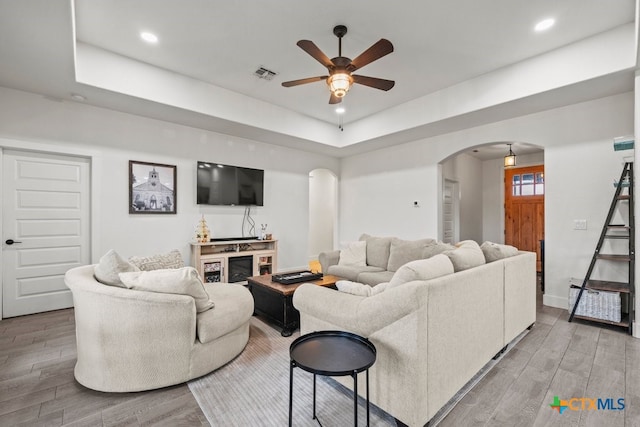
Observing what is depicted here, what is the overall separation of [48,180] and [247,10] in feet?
10.7

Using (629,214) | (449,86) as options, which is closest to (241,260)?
(449,86)

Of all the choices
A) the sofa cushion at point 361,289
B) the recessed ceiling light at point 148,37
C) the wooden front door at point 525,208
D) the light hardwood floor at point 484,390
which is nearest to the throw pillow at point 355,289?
the sofa cushion at point 361,289

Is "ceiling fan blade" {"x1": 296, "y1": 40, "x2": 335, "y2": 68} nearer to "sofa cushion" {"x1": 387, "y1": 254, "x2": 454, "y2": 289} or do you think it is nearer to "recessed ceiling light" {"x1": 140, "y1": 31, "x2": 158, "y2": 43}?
"recessed ceiling light" {"x1": 140, "y1": 31, "x2": 158, "y2": 43}

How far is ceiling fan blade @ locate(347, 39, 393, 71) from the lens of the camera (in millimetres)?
2432

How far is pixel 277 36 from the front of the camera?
121 inches

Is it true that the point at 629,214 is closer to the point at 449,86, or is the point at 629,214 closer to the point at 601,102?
the point at 601,102

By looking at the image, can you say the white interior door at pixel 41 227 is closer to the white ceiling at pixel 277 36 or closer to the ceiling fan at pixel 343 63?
the white ceiling at pixel 277 36

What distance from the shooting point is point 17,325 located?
129 inches

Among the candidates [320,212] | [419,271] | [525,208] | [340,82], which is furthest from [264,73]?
[525,208]

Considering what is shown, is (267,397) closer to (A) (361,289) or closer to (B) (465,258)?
(A) (361,289)

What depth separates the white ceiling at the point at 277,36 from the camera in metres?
2.59

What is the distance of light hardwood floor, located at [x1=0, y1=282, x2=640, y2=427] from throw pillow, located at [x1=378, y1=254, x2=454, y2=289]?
0.83m

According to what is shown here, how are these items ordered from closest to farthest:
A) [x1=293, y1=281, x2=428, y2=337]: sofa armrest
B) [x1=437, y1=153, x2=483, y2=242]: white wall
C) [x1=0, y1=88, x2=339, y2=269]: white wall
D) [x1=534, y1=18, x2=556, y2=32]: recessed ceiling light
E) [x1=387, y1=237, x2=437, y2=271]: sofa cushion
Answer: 1. [x1=293, y1=281, x2=428, y2=337]: sofa armrest
2. [x1=534, y1=18, x2=556, y2=32]: recessed ceiling light
3. [x1=0, y1=88, x2=339, y2=269]: white wall
4. [x1=387, y1=237, x2=437, y2=271]: sofa cushion
5. [x1=437, y1=153, x2=483, y2=242]: white wall

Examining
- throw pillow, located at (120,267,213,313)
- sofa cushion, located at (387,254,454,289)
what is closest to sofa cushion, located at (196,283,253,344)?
throw pillow, located at (120,267,213,313)
